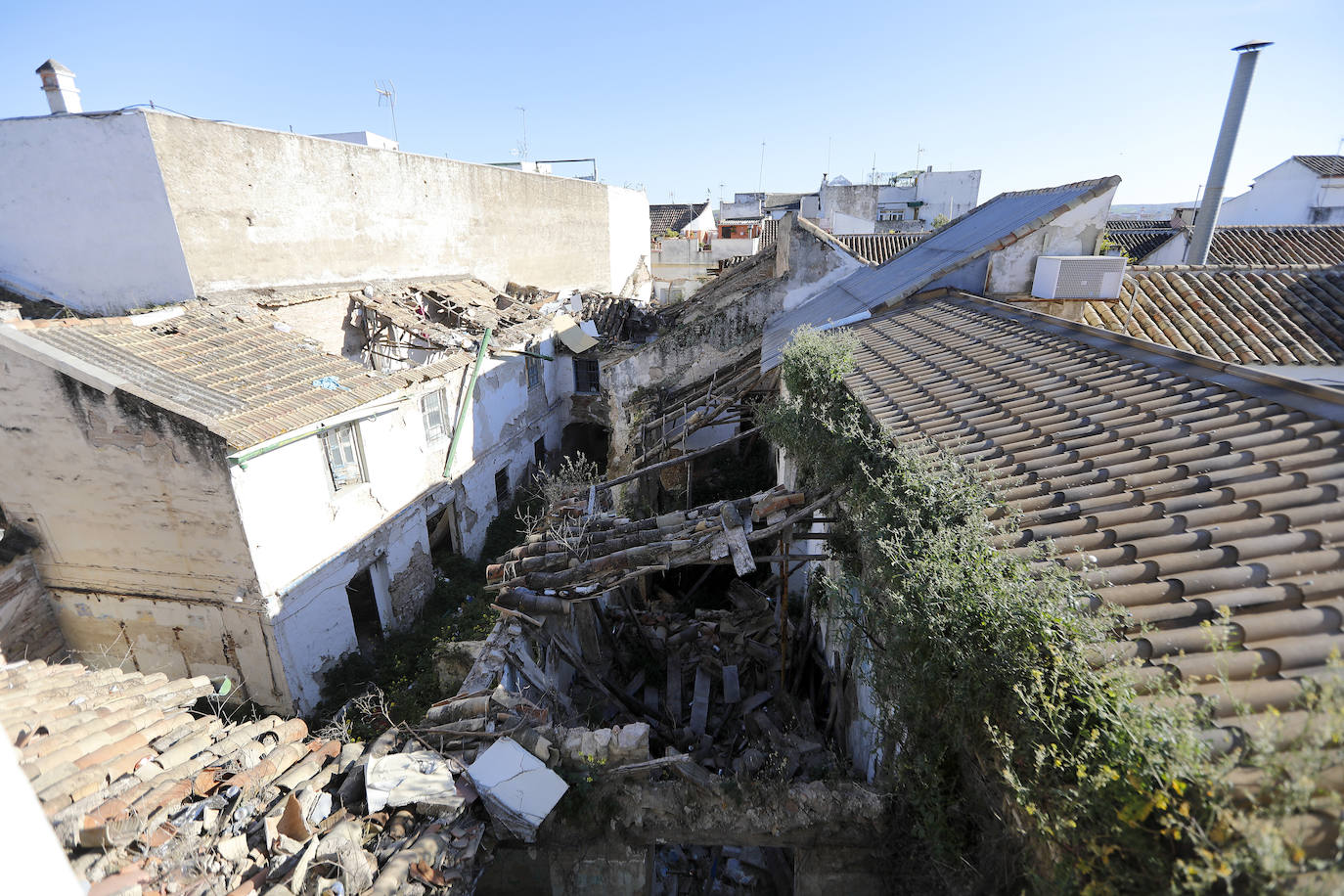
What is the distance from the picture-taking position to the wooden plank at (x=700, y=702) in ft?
27.0

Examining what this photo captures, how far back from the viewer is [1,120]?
36.2 feet

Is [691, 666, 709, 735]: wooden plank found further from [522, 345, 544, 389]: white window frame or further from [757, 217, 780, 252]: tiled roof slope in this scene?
[757, 217, 780, 252]: tiled roof slope

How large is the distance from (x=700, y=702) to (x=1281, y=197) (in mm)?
40047

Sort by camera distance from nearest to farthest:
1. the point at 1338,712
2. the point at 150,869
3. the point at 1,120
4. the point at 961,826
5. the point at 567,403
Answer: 1. the point at 1338,712
2. the point at 150,869
3. the point at 961,826
4. the point at 1,120
5. the point at 567,403

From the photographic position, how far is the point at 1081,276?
954cm

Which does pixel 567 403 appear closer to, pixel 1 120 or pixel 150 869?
pixel 1 120

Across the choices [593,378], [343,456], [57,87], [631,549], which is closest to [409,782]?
[631,549]

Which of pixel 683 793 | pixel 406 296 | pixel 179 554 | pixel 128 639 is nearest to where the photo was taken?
pixel 683 793

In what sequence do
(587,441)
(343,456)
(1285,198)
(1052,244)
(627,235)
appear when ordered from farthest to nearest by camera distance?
1. (627,235)
2. (1285,198)
3. (587,441)
4. (343,456)
5. (1052,244)

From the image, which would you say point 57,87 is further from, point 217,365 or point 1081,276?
point 1081,276

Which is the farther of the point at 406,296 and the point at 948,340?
the point at 406,296

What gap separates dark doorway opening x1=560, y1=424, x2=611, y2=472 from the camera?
853 inches

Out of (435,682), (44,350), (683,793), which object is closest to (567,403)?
(435,682)

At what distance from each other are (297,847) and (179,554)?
6871mm
